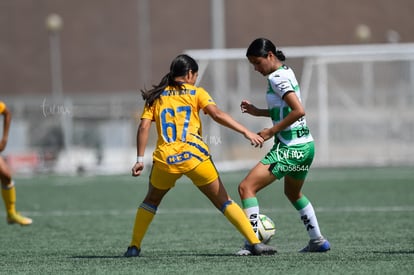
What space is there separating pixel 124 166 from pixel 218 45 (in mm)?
4543

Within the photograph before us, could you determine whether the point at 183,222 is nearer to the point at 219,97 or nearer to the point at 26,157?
the point at 219,97

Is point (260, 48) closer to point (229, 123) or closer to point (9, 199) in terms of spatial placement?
point (229, 123)

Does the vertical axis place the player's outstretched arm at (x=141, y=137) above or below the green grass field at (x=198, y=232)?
above

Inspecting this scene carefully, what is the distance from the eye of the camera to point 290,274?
6668mm

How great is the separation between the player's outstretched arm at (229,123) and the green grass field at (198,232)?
3.28 ft

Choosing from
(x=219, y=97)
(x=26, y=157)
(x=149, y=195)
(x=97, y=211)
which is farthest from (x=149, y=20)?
(x=149, y=195)

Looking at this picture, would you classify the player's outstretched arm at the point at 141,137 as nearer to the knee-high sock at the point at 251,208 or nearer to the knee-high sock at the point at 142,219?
the knee-high sock at the point at 142,219

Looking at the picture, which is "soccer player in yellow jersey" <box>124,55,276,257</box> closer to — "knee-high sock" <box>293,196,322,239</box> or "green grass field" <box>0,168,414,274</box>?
"green grass field" <box>0,168,414,274</box>

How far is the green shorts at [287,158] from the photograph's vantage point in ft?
26.0

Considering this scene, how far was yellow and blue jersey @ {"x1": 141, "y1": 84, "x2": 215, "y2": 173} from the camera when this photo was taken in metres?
7.58

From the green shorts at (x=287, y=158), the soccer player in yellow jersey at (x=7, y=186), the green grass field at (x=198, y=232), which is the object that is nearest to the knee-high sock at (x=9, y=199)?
the soccer player in yellow jersey at (x=7, y=186)

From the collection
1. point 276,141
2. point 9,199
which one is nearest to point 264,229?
point 276,141

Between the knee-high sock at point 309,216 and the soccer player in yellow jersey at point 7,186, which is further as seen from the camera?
the soccer player in yellow jersey at point 7,186

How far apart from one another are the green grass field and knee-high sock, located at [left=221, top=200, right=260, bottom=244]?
23 centimetres
